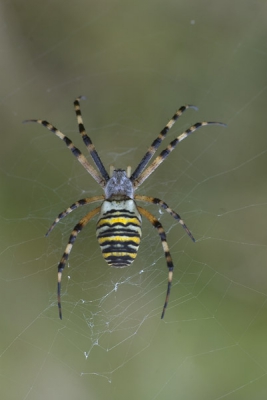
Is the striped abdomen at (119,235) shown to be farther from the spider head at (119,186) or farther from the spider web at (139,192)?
the spider web at (139,192)

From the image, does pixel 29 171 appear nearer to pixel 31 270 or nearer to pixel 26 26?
pixel 31 270

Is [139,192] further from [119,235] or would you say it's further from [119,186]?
[119,235]

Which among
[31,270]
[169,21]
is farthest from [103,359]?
[169,21]

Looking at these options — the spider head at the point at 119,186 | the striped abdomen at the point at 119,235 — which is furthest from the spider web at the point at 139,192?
the striped abdomen at the point at 119,235

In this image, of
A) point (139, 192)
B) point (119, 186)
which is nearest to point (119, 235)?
point (119, 186)

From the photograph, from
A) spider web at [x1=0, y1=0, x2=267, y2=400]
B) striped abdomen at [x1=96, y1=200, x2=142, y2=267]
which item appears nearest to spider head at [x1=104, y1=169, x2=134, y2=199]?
striped abdomen at [x1=96, y1=200, x2=142, y2=267]
